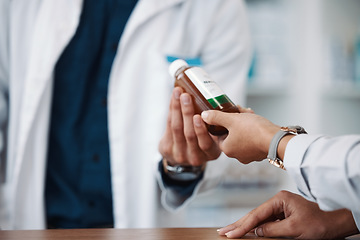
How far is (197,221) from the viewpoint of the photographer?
7.09 feet

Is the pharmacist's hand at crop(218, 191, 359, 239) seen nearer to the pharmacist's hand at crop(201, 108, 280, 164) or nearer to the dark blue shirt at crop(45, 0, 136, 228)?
the pharmacist's hand at crop(201, 108, 280, 164)

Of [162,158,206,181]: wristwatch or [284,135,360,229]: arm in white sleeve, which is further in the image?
[162,158,206,181]: wristwatch

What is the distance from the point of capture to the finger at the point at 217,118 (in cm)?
79

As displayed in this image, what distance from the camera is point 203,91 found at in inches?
33.1

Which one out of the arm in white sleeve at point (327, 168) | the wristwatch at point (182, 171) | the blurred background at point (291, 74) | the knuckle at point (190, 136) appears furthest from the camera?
the blurred background at point (291, 74)

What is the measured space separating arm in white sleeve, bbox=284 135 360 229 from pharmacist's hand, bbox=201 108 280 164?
0.07 meters

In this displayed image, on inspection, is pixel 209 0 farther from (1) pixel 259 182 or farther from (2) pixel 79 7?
(1) pixel 259 182

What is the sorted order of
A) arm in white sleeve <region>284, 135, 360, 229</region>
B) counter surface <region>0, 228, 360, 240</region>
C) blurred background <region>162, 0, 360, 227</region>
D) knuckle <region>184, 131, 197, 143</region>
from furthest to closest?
blurred background <region>162, 0, 360, 227</region>
knuckle <region>184, 131, 197, 143</region>
counter surface <region>0, 228, 360, 240</region>
arm in white sleeve <region>284, 135, 360, 229</region>

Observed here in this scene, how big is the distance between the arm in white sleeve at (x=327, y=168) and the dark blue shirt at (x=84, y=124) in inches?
28.0

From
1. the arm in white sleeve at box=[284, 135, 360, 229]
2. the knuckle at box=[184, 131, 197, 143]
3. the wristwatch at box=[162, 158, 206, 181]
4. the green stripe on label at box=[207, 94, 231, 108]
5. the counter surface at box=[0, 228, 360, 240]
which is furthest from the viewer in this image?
the wristwatch at box=[162, 158, 206, 181]

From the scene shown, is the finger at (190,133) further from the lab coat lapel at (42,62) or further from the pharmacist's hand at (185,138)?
the lab coat lapel at (42,62)

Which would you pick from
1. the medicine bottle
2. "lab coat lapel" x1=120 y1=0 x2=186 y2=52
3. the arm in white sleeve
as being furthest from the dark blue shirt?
the arm in white sleeve

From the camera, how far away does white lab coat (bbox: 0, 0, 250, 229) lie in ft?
3.95

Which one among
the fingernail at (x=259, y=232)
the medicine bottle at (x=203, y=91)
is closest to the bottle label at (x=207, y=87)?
the medicine bottle at (x=203, y=91)
